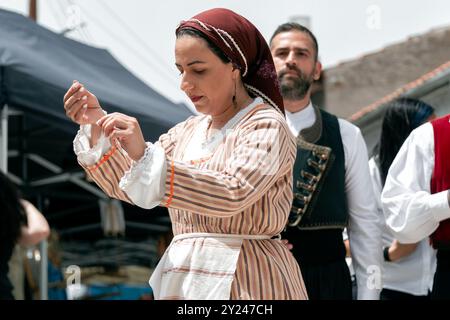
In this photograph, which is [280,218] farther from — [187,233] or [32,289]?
[32,289]

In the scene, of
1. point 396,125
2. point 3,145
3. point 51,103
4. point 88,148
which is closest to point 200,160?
point 88,148

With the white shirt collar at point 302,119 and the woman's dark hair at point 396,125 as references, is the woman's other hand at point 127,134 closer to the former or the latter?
the white shirt collar at point 302,119

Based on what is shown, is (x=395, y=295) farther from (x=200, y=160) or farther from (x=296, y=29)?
(x=200, y=160)

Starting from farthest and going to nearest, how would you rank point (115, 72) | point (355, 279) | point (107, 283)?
point (107, 283), point (115, 72), point (355, 279)

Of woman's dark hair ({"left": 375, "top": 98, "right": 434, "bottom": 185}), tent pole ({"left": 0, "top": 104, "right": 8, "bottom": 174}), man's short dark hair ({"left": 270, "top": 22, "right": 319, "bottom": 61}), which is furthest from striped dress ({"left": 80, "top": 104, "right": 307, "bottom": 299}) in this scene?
tent pole ({"left": 0, "top": 104, "right": 8, "bottom": 174})

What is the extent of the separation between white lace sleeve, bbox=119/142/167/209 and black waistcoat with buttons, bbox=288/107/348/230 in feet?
5.44

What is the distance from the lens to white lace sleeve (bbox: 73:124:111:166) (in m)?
3.10

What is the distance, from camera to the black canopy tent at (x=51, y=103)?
6.89 m

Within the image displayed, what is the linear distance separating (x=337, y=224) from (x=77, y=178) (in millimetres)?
6586

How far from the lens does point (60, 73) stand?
7.25 metres

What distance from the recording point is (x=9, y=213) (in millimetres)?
4289

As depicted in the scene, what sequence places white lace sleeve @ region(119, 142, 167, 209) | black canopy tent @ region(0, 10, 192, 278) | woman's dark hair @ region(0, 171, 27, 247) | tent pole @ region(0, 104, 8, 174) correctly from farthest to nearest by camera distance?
black canopy tent @ region(0, 10, 192, 278) → tent pole @ region(0, 104, 8, 174) → woman's dark hair @ region(0, 171, 27, 247) → white lace sleeve @ region(119, 142, 167, 209)

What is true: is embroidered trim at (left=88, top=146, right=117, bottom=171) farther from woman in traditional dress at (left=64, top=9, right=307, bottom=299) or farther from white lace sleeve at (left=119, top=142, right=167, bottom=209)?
white lace sleeve at (left=119, top=142, right=167, bottom=209)
